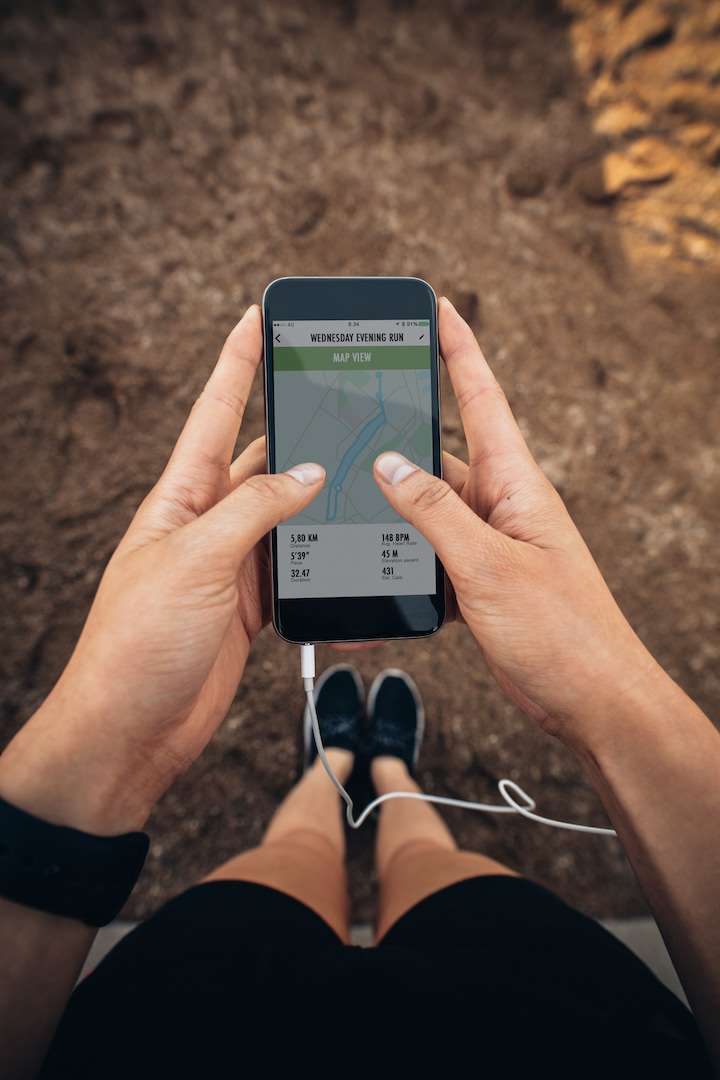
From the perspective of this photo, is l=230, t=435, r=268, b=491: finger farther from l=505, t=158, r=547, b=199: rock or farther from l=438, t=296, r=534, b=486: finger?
l=505, t=158, r=547, b=199: rock

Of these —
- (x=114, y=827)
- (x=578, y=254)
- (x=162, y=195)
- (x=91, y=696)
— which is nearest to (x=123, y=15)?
(x=162, y=195)

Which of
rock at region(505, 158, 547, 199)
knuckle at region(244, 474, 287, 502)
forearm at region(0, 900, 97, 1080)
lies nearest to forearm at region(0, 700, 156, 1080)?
forearm at region(0, 900, 97, 1080)

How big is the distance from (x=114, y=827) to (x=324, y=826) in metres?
0.81

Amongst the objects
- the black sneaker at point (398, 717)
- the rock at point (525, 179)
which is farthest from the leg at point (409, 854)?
the rock at point (525, 179)

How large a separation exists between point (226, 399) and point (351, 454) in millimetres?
301

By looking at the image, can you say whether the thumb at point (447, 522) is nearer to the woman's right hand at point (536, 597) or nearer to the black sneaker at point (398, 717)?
the woman's right hand at point (536, 597)

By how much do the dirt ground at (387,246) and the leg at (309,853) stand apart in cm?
13

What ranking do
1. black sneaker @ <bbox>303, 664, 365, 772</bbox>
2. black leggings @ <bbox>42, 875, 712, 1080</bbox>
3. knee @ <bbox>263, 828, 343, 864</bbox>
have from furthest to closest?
black sneaker @ <bbox>303, 664, 365, 772</bbox> → knee @ <bbox>263, 828, 343, 864</bbox> → black leggings @ <bbox>42, 875, 712, 1080</bbox>

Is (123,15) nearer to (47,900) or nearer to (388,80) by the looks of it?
(388,80)

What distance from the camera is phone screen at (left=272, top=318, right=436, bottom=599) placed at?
1.11m

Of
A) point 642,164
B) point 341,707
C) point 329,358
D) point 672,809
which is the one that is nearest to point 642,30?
point 642,164

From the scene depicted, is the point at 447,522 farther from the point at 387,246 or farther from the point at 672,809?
the point at 387,246

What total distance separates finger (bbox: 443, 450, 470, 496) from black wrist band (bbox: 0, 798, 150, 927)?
1004 mm

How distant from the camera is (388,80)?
6.15 ft
